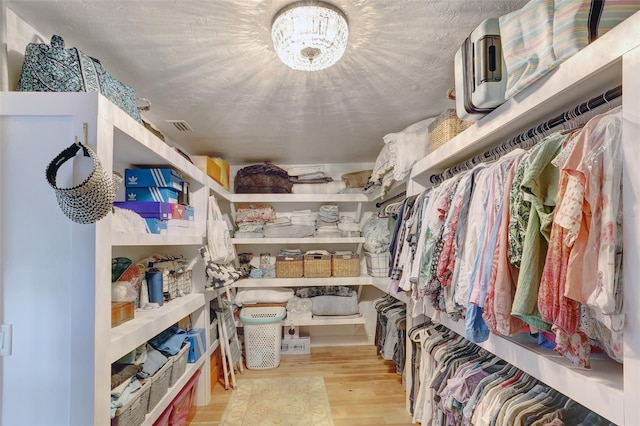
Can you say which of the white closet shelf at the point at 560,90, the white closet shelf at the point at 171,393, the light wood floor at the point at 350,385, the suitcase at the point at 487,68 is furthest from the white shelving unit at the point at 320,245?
the suitcase at the point at 487,68

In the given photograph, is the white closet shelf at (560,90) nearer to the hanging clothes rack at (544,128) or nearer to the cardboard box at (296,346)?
the hanging clothes rack at (544,128)

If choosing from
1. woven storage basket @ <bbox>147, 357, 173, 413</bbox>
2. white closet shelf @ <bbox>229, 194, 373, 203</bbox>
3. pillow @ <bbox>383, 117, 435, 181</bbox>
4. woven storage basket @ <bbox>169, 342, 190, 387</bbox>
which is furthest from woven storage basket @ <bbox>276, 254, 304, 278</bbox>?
woven storage basket @ <bbox>147, 357, 173, 413</bbox>

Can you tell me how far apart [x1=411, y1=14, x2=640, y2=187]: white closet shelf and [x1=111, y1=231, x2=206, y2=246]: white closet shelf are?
4.78 feet

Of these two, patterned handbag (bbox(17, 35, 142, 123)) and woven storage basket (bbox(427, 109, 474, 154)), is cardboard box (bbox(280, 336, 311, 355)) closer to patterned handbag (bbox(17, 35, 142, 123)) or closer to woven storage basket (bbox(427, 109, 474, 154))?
woven storage basket (bbox(427, 109, 474, 154))

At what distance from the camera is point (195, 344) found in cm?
220

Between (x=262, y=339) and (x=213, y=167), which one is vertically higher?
(x=213, y=167)

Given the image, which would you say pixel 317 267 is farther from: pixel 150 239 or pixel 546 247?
pixel 546 247

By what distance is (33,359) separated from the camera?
1.07m

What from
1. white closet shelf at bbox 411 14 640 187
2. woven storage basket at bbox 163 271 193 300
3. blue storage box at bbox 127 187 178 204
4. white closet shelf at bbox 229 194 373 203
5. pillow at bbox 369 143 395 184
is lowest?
woven storage basket at bbox 163 271 193 300

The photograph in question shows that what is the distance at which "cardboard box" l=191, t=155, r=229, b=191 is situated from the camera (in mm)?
2525

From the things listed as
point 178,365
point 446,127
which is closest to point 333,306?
point 178,365

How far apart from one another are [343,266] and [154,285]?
1.77 metres

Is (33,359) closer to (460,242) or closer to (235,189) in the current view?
(460,242)

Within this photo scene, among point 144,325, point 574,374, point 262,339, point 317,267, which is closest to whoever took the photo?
point 574,374
